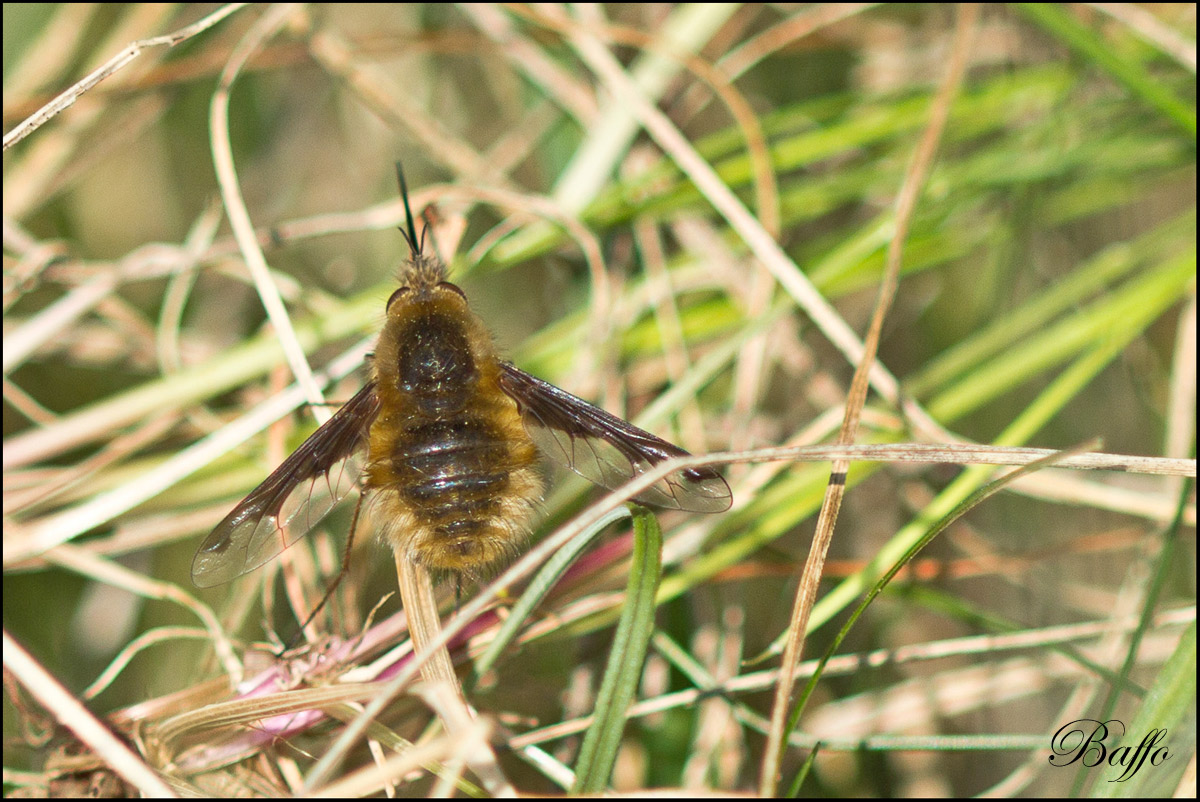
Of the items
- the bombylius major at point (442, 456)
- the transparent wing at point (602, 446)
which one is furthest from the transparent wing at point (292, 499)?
the transparent wing at point (602, 446)

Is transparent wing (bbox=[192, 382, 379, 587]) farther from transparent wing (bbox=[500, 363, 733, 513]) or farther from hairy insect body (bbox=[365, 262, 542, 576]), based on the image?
transparent wing (bbox=[500, 363, 733, 513])

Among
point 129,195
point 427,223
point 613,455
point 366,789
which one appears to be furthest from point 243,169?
point 366,789

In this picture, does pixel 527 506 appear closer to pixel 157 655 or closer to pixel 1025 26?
pixel 157 655

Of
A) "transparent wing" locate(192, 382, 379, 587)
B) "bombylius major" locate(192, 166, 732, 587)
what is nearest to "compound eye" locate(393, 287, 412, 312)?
"bombylius major" locate(192, 166, 732, 587)

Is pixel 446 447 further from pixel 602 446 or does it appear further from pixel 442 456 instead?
pixel 602 446

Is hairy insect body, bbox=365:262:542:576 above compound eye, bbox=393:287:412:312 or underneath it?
underneath

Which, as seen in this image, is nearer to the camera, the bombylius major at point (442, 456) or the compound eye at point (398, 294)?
the bombylius major at point (442, 456)

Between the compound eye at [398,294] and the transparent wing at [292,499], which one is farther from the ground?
the compound eye at [398,294]

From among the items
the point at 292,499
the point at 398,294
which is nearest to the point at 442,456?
the point at 292,499

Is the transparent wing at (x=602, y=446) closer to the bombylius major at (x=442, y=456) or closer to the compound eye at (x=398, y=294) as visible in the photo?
the bombylius major at (x=442, y=456)
